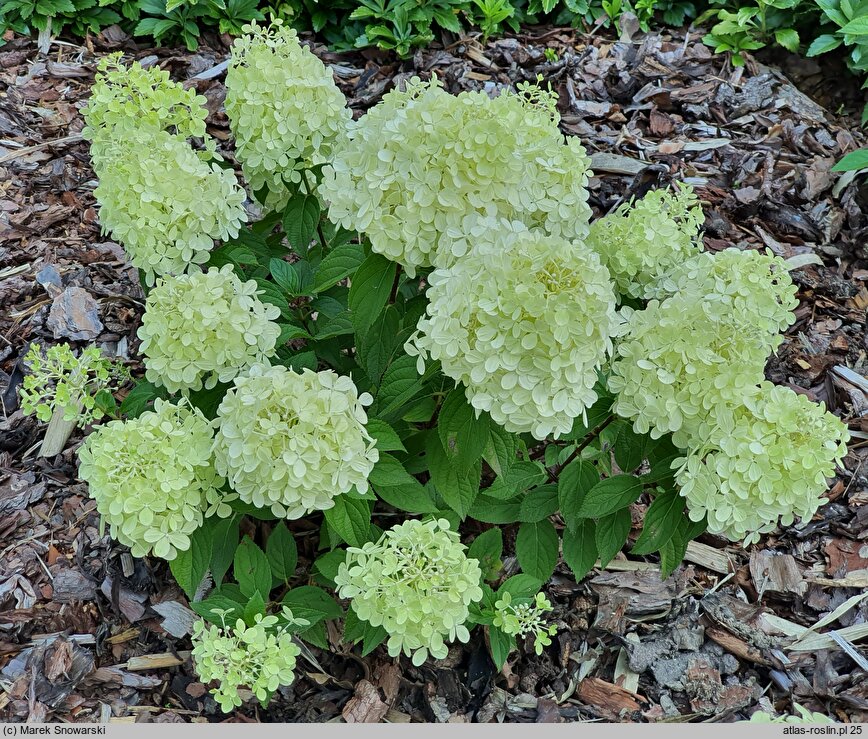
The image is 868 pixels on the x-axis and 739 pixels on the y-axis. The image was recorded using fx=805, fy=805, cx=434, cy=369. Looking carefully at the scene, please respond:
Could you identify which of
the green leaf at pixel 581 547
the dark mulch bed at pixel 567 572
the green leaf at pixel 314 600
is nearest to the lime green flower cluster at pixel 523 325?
the green leaf at pixel 581 547

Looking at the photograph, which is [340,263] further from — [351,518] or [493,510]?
[493,510]

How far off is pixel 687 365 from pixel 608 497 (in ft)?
1.94

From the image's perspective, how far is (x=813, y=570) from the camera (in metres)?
3.66

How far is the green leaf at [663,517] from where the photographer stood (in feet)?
8.70

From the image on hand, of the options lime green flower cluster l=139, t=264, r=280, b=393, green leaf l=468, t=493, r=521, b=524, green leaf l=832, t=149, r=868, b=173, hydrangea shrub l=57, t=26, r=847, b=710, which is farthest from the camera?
green leaf l=832, t=149, r=868, b=173

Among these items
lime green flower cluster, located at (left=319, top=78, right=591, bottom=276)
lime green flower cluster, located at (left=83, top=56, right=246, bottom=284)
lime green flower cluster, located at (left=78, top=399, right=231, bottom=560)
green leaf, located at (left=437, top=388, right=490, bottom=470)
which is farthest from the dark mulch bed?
lime green flower cluster, located at (left=319, top=78, right=591, bottom=276)

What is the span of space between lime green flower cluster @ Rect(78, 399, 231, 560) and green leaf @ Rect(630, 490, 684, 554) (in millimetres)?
1432

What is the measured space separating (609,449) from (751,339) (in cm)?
113

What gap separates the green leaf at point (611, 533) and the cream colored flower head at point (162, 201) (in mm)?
1673

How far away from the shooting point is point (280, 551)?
2.97 m

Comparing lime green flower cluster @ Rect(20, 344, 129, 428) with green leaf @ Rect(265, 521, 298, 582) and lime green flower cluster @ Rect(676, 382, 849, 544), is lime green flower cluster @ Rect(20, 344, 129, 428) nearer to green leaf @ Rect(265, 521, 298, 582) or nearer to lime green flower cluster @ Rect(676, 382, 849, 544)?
green leaf @ Rect(265, 521, 298, 582)

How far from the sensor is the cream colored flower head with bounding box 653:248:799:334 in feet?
8.20

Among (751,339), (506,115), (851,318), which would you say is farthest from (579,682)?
(851,318)

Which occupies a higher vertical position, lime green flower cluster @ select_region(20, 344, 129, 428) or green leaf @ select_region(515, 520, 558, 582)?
lime green flower cluster @ select_region(20, 344, 129, 428)
